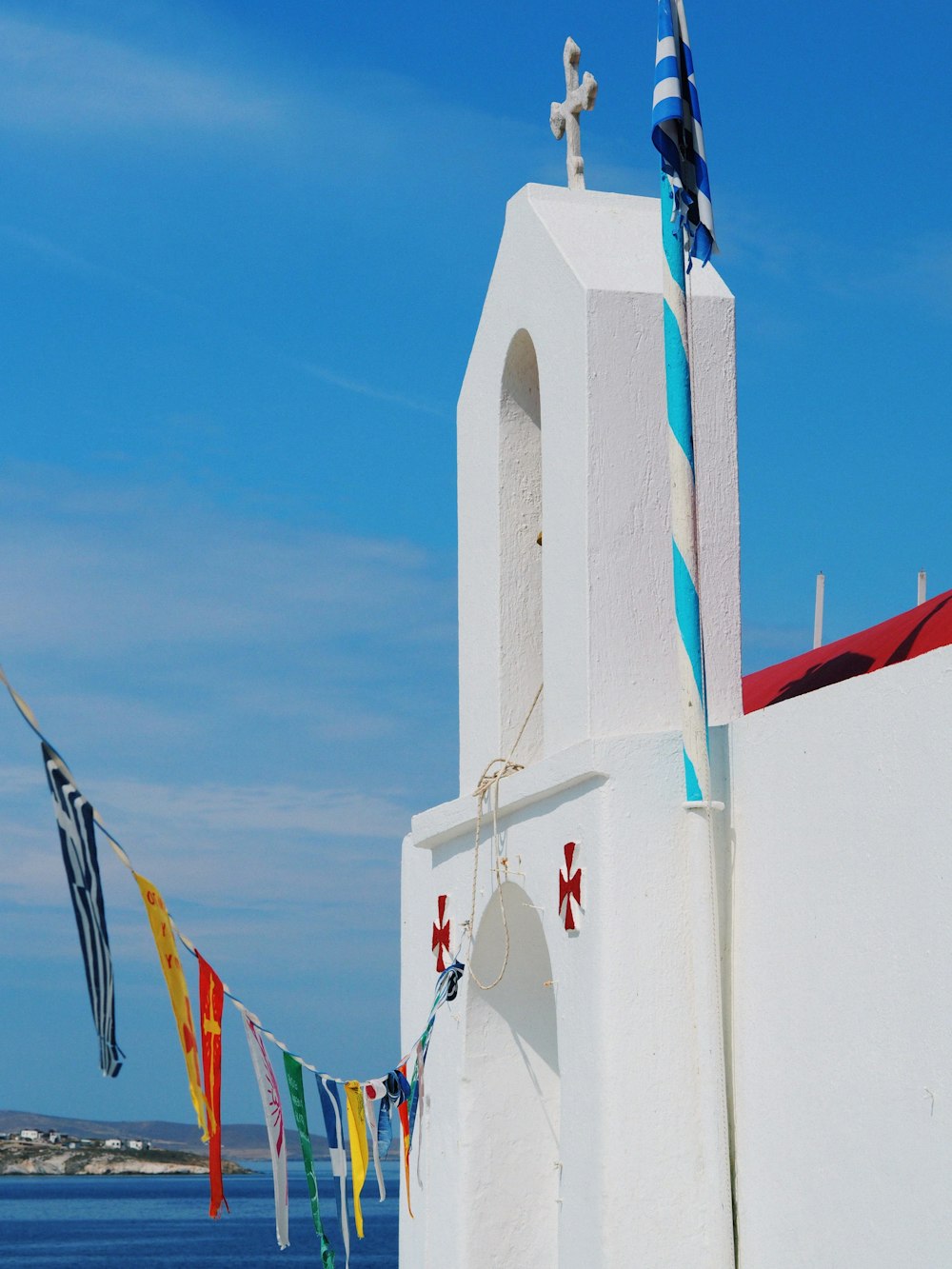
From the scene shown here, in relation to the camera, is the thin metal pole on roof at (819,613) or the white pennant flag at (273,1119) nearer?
the white pennant flag at (273,1119)

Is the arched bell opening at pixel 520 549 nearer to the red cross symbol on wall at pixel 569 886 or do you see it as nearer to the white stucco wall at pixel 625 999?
the white stucco wall at pixel 625 999

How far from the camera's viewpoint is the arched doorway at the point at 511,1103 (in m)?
6.96

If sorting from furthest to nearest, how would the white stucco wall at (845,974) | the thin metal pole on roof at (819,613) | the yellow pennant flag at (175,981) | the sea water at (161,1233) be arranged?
the sea water at (161,1233) → the thin metal pole on roof at (819,613) → the yellow pennant flag at (175,981) → the white stucco wall at (845,974)

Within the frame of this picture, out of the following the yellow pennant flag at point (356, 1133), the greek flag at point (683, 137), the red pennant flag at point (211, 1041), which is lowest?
the yellow pennant flag at point (356, 1133)

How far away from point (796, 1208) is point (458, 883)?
102 inches

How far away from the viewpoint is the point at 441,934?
7.44m

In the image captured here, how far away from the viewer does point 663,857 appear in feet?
18.5

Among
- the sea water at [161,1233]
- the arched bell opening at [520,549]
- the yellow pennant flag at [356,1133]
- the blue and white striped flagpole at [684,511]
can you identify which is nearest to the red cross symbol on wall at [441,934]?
the yellow pennant flag at [356,1133]

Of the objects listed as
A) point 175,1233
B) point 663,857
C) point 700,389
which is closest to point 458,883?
point 663,857

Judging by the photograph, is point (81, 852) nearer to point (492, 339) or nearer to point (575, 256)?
point (575, 256)

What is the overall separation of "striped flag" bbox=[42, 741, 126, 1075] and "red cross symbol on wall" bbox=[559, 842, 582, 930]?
5.92 feet

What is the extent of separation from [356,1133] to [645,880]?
244cm

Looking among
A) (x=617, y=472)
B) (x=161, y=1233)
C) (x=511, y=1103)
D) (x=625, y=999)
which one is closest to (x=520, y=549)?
(x=617, y=472)

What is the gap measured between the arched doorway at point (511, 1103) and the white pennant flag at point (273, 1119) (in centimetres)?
77
